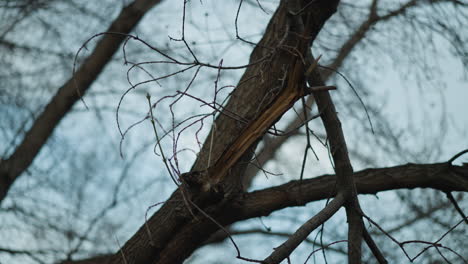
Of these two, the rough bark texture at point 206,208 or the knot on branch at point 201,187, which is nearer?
the knot on branch at point 201,187

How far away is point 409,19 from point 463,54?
535mm

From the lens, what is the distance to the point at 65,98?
5246 mm

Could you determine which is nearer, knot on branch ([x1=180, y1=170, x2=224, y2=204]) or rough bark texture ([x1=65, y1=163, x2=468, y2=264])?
knot on branch ([x1=180, y1=170, x2=224, y2=204])

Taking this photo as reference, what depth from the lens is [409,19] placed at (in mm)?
4590

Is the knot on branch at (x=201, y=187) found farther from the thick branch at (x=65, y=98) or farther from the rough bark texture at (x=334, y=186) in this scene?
the thick branch at (x=65, y=98)

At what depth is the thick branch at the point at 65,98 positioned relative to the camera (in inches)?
203

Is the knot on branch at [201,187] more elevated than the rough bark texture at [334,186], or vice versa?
the rough bark texture at [334,186]

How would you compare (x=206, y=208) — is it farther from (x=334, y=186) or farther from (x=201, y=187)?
(x=334, y=186)

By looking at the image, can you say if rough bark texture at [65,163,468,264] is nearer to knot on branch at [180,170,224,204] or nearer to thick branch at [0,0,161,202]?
knot on branch at [180,170,224,204]

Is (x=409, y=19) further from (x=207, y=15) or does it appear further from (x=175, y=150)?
(x=175, y=150)

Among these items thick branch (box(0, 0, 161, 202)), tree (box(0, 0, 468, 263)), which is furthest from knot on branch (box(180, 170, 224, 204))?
thick branch (box(0, 0, 161, 202))

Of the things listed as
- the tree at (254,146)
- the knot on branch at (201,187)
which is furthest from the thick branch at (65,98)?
the knot on branch at (201,187)

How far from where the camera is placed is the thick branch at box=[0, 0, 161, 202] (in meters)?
5.15

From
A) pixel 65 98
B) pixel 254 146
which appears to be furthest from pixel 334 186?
pixel 65 98
